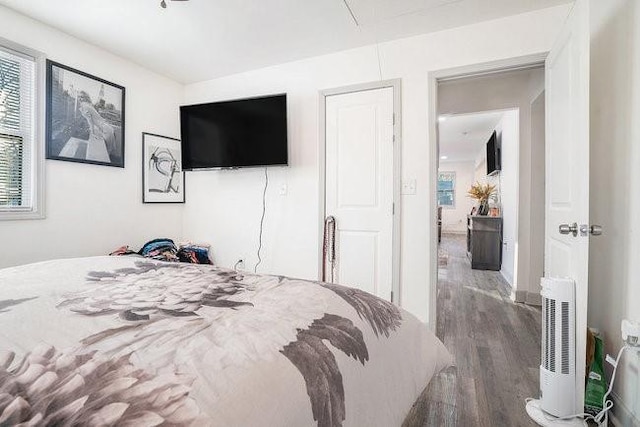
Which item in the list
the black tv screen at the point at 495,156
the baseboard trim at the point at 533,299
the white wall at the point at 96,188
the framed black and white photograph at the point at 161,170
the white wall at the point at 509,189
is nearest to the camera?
the white wall at the point at 96,188

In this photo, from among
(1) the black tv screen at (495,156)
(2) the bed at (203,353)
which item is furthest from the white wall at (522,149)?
(2) the bed at (203,353)

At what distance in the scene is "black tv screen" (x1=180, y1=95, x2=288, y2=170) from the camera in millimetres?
2715

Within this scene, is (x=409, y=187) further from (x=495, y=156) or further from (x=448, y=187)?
(x=448, y=187)

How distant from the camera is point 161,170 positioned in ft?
10.2

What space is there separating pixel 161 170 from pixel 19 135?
3.59 ft

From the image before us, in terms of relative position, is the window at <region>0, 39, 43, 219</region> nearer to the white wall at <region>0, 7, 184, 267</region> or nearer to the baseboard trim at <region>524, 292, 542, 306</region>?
the white wall at <region>0, 7, 184, 267</region>

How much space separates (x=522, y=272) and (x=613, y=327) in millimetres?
1960

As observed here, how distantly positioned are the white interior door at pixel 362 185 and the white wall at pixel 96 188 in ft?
5.66

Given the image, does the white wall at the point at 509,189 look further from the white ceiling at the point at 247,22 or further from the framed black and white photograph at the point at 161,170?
the framed black and white photograph at the point at 161,170

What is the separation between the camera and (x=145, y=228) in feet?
9.71

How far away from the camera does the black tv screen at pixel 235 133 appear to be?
2.71 metres

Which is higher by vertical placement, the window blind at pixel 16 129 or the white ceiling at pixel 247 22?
the white ceiling at pixel 247 22

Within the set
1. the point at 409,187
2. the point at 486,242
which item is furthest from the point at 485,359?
the point at 486,242

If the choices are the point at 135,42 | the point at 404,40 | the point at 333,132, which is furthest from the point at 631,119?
the point at 135,42
